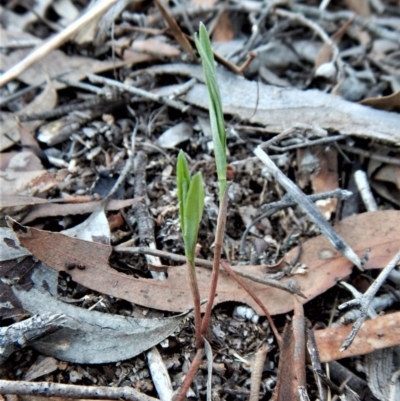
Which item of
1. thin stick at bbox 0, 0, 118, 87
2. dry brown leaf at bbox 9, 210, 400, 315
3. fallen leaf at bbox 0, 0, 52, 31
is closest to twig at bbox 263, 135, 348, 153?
dry brown leaf at bbox 9, 210, 400, 315

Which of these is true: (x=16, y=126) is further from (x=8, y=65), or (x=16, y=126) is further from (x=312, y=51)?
(x=312, y=51)

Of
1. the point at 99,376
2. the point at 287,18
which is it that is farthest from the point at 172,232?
the point at 287,18

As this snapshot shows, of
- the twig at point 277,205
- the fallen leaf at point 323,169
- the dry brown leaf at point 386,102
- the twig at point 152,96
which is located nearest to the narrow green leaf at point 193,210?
the twig at point 277,205

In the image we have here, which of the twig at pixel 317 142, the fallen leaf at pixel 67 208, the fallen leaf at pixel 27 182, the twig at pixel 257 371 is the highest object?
the fallen leaf at pixel 27 182

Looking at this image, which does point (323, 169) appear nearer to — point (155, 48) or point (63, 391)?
point (155, 48)

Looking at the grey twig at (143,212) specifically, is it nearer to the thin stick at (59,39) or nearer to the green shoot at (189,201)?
the green shoot at (189,201)

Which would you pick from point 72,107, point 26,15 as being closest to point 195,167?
point 72,107
